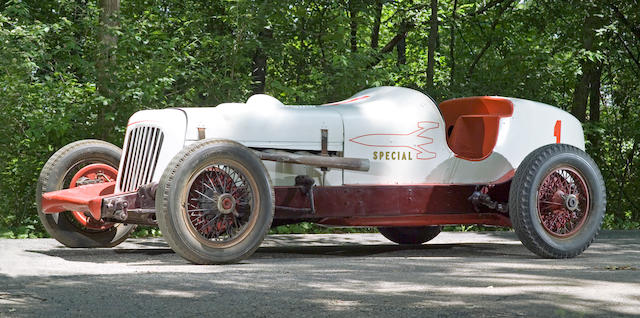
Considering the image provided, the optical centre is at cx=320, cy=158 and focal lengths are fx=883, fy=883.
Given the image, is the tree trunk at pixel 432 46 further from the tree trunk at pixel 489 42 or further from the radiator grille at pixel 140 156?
the radiator grille at pixel 140 156

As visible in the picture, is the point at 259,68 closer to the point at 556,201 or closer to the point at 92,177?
the point at 92,177

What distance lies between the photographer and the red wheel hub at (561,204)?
25.6ft

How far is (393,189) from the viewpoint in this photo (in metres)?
7.77

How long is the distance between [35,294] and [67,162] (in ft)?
11.4

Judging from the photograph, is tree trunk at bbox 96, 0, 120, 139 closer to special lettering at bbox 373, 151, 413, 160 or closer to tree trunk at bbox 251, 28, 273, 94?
tree trunk at bbox 251, 28, 273, 94

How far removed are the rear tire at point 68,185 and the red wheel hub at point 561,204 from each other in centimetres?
385

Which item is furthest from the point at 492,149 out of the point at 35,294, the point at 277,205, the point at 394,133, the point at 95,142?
the point at 35,294

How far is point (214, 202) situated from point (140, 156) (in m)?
0.97

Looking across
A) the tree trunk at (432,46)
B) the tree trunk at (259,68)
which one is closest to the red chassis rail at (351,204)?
the tree trunk at (432,46)

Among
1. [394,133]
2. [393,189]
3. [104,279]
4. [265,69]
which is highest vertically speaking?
[265,69]

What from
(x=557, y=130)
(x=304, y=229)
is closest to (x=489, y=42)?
(x=304, y=229)

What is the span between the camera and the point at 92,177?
324 inches

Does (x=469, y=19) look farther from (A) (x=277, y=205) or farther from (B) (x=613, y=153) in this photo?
(A) (x=277, y=205)

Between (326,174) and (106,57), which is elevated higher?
(106,57)
